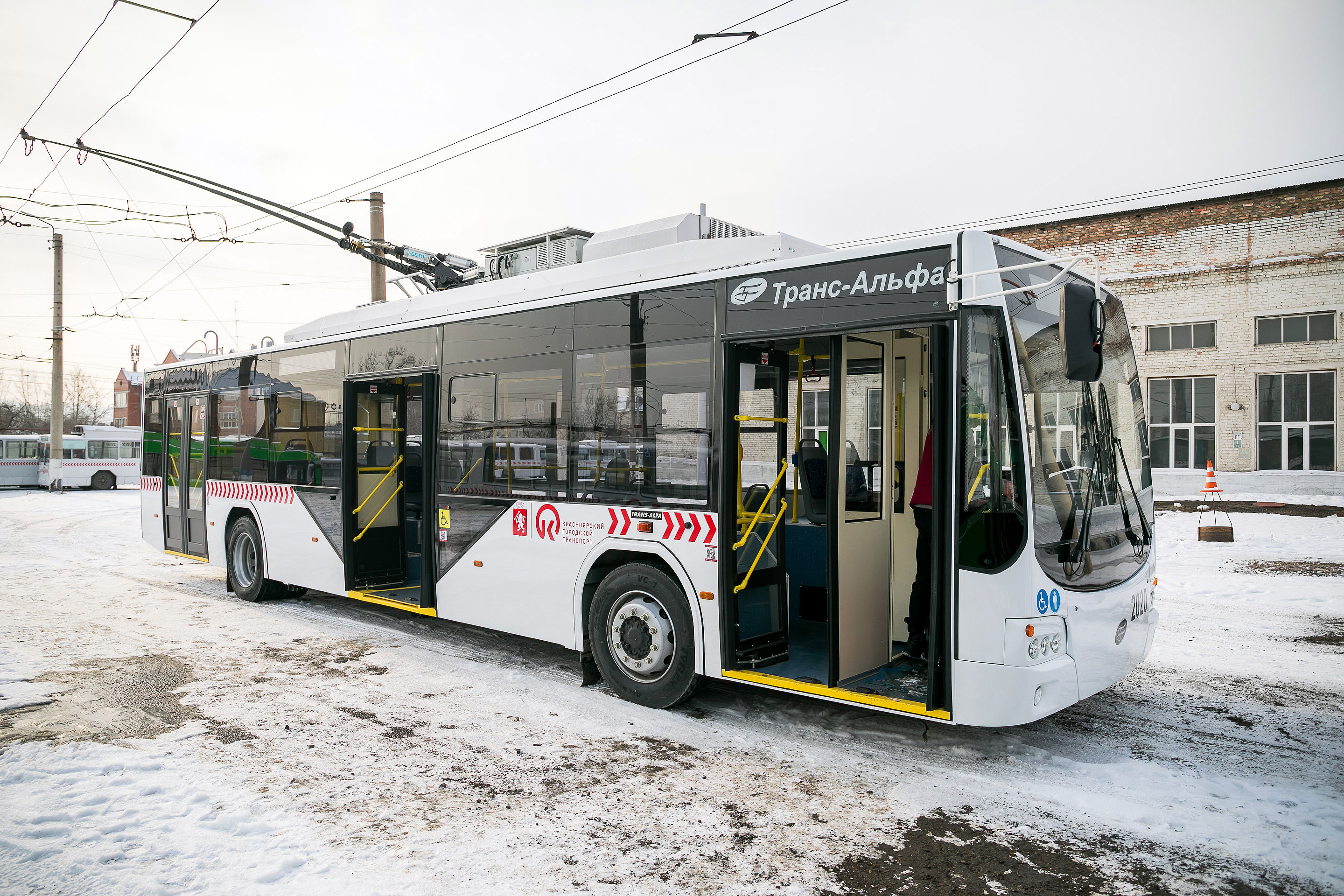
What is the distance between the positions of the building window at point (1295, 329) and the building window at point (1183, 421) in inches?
61.4

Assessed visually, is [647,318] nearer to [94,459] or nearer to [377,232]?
[377,232]

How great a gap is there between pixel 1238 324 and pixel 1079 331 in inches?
833

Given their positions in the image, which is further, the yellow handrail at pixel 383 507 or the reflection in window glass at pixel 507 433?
the yellow handrail at pixel 383 507

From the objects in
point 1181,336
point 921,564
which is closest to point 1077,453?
point 921,564

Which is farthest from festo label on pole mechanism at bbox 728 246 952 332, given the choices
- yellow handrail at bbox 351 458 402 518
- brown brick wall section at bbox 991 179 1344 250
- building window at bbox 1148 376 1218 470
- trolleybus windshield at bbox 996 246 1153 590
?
building window at bbox 1148 376 1218 470

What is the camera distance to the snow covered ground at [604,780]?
3578mm

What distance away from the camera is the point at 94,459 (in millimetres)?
35406

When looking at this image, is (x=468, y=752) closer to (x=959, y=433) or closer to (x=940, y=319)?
(x=959, y=433)

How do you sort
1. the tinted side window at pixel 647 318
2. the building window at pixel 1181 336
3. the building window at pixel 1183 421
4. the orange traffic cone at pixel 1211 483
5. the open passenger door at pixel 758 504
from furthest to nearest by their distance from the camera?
the building window at pixel 1183 421, the building window at pixel 1181 336, the orange traffic cone at pixel 1211 483, the tinted side window at pixel 647 318, the open passenger door at pixel 758 504

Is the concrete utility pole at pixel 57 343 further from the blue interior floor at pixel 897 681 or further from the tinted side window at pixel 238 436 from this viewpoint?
the blue interior floor at pixel 897 681

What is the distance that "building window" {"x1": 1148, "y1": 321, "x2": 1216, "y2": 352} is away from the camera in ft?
71.2

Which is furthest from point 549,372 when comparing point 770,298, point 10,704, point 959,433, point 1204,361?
point 1204,361


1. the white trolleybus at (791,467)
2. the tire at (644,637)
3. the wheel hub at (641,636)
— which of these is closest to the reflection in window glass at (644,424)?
the white trolleybus at (791,467)

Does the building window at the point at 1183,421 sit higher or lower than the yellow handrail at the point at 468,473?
higher
